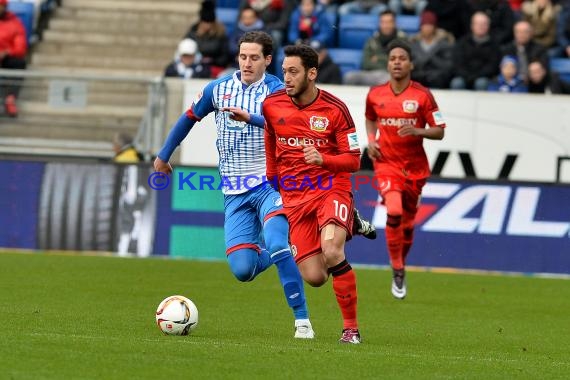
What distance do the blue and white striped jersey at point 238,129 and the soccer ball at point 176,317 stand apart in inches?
53.9

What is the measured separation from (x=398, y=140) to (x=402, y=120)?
0.78 ft

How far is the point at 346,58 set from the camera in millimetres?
23203

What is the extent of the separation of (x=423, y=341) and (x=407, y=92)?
185 inches

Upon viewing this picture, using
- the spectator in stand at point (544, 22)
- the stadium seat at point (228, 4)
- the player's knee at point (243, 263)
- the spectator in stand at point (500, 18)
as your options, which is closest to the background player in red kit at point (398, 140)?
the player's knee at point (243, 263)

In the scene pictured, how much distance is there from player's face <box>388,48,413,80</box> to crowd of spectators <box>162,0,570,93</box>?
623 cm

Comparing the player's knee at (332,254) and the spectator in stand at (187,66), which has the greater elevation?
the spectator in stand at (187,66)

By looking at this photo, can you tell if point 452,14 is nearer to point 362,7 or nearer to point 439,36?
point 439,36

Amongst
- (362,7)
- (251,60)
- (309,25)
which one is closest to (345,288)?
(251,60)

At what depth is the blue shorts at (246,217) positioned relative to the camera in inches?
441

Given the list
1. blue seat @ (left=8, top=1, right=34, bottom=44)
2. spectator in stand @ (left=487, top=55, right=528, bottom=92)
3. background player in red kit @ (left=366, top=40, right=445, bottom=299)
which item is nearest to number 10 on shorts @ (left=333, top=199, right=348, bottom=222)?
background player in red kit @ (left=366, top=40, right=445, bottom=299)

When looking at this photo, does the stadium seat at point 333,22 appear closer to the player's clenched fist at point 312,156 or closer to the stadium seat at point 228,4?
the stadium seat at point 228,4

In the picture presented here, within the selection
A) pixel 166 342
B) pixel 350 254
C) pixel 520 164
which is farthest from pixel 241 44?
pixel 520 164

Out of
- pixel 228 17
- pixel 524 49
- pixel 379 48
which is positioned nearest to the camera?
pixel 524 49

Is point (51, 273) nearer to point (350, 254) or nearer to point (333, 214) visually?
point (350, 254)
